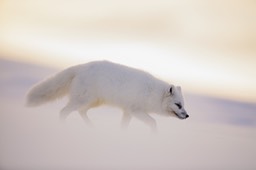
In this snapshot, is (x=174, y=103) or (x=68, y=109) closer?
(x=68, y=109)

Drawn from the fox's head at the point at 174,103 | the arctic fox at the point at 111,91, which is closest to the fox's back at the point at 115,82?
the arctic fox at the point at 111,91

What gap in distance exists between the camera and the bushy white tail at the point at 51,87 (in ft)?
9.29

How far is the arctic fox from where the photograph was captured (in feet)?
9.30

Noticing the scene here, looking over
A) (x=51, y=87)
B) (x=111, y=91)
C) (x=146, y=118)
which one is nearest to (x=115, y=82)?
(x=111, y=91)

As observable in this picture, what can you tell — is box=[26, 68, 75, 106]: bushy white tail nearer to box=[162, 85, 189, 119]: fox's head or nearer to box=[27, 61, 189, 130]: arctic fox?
box=[27, 61, 189, 130]: arctic fox

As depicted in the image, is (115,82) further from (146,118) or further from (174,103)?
(174,103)

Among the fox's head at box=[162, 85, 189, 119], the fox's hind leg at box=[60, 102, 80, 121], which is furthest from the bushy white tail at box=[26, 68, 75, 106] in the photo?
the fox's head at box=[162, 85, 189, 119]

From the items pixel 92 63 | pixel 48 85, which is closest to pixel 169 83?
pixel 92 63

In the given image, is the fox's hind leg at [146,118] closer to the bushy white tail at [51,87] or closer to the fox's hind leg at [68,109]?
the fox's hind leg at [68,109]

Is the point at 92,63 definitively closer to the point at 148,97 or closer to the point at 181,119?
the point at 148,97

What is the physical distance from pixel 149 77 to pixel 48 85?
0.71m

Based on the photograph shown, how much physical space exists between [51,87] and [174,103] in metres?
0.86

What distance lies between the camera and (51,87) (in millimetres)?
2891

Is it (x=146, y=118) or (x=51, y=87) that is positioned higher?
(x=51, y=87)
